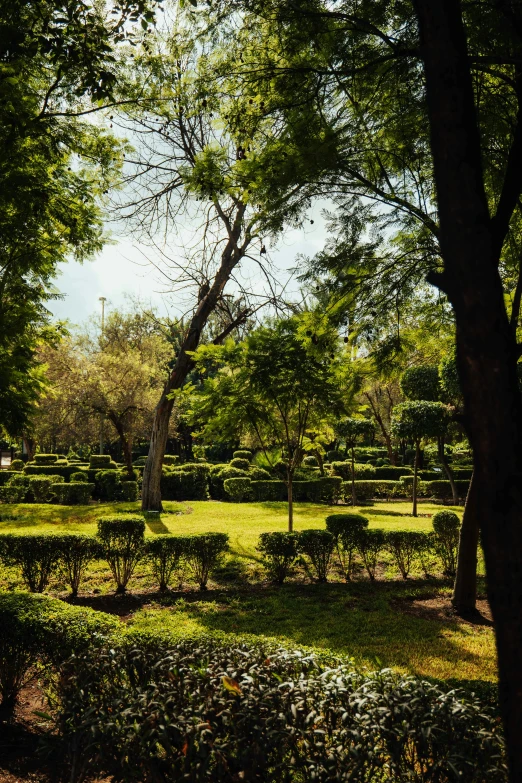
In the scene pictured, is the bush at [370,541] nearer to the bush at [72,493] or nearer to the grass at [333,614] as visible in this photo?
the grass at [333,614]

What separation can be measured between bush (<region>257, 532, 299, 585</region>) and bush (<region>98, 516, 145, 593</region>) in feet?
6.92

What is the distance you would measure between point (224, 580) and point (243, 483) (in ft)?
36.7

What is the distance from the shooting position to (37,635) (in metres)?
3.90

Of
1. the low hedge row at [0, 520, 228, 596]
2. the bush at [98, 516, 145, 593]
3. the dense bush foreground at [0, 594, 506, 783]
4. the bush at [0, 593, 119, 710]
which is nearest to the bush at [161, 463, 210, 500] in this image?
the low hedge row at [0, 520, 228, 596]

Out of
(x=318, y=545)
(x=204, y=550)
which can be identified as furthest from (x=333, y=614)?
(x=204, y=550)

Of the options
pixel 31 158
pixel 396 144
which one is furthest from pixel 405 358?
pixel 31 158

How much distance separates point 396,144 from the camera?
5617 mm

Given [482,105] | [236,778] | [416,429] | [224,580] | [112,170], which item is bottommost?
[224,580]

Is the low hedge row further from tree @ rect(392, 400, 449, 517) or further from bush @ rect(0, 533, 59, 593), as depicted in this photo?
tree @ rect(392, 400, 449, 517)

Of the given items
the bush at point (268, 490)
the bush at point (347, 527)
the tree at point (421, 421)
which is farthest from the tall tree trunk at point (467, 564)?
the bush at point (268, 490)

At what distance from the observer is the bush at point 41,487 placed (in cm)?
1927

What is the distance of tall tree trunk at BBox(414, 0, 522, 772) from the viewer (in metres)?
1.82

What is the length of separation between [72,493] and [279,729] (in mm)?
18643

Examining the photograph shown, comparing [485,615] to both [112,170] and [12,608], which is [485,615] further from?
[112,170]
